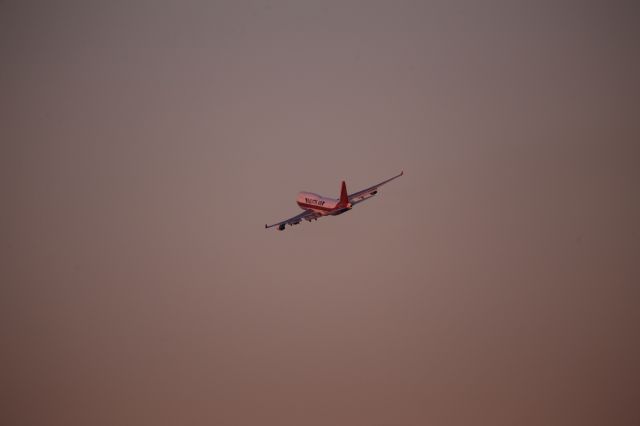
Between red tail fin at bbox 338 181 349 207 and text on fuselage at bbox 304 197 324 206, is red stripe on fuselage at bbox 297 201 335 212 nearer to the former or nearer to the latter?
text on fuselage at bbox 304 197 324 206

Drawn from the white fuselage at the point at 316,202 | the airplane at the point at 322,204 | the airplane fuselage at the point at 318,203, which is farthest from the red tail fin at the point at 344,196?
the white fuselage at the point at 316,202

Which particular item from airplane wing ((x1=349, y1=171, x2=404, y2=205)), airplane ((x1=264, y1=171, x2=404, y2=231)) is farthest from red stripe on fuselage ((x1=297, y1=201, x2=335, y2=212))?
airplane wing ((x1=349, y1=171, x2=404, y2=205))

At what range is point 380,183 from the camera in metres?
62.4

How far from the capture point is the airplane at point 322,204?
198ft

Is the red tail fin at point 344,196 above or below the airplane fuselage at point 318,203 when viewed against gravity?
below

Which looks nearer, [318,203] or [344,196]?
[344,196]

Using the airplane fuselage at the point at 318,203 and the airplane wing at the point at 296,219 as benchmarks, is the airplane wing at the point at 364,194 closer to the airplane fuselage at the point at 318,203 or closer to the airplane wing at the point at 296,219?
the airplane fuselage at the point at 318,203

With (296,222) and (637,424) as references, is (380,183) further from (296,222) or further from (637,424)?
(637,424)

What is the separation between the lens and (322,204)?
212 feet

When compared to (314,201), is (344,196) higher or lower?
lower

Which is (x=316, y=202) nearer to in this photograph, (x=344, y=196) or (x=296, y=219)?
(x=296, y=219)

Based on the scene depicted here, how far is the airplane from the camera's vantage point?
198ft

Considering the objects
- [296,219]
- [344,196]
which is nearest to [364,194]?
[344,196]

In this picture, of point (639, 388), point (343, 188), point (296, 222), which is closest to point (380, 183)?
point (343, 188)
